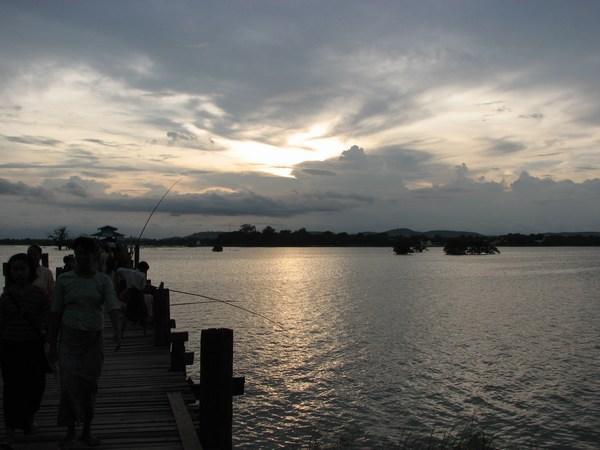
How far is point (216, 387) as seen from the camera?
626cm

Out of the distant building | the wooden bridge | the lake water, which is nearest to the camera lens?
the wooden bridge

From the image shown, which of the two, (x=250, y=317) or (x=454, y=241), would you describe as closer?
(x=250, y=317)

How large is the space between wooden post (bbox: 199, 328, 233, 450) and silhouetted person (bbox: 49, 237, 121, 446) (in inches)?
43.7

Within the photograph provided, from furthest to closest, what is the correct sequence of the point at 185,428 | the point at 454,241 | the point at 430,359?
the point at 454,241, the point at 430,359, the point at 185,428

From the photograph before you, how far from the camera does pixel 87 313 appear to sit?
5734 mm

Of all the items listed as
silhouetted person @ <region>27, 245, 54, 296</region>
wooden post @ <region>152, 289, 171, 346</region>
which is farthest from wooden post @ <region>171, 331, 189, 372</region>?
silhouetted person @ <region>27, 245, 54, 296</region>

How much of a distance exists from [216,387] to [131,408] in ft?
7.09

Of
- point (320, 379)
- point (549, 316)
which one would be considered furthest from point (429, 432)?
point (549, 316)

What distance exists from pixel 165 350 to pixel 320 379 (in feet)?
19.5

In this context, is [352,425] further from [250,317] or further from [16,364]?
A: [250,317]

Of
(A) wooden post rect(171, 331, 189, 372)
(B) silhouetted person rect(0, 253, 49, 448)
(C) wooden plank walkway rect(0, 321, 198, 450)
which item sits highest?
(B) silhouetted person rect(0, 253, 49, 448)

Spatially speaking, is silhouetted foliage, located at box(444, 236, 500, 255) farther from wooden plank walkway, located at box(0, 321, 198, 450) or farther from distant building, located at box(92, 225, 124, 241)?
wooden plank walkway, located at box(0, 321, 198, 450)

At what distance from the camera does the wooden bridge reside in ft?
20.7

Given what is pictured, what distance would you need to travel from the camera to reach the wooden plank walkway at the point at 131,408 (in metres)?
6.37
